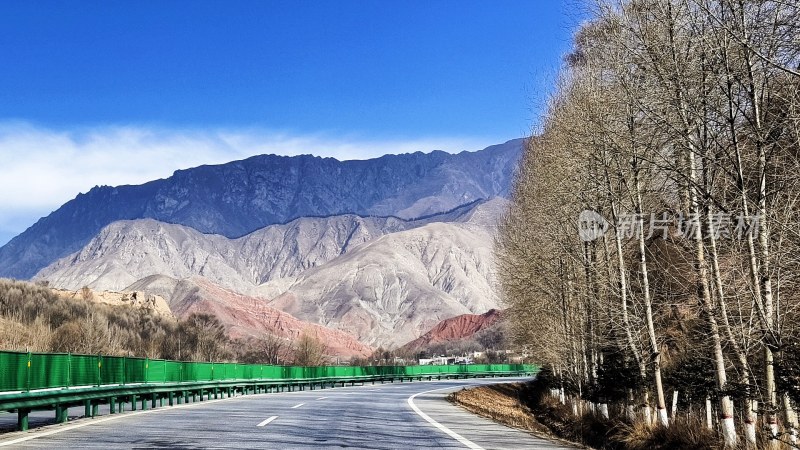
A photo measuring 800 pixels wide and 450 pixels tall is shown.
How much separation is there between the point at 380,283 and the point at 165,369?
17195 cm

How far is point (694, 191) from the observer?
45.0 ft

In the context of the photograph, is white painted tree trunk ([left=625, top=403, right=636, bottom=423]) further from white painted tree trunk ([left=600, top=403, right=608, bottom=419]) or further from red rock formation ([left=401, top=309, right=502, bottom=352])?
red rock formation ([left=401, top=309, right=502, bottom=352])

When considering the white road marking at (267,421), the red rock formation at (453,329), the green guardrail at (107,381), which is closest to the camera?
the green guardrail at (107,381)

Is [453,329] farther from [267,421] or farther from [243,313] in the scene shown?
[267,421]

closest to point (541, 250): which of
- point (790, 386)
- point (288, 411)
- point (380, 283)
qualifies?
point (288, 411)

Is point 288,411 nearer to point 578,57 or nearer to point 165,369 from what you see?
point 165,369

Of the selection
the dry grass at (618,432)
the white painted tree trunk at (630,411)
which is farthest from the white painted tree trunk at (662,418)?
the white painted tree trunk at (630,411)

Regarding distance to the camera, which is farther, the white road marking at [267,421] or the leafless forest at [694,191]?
the white road marking at [267,421]

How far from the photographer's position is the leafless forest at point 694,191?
10523 mm

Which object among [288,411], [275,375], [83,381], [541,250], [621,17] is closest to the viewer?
[621,17]

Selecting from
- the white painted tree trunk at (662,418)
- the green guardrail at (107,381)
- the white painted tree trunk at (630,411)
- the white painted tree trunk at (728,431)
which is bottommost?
the white painted tree trunk at (630,411)

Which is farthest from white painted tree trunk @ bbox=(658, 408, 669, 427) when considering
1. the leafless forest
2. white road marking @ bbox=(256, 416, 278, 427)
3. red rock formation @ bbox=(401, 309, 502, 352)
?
red rock formation @ bbox=(401, 309, 502, 352)

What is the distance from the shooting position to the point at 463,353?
153000 millimetres

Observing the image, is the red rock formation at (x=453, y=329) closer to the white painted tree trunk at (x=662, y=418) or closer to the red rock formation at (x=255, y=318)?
the red rock formation at (x=255, y=318)
